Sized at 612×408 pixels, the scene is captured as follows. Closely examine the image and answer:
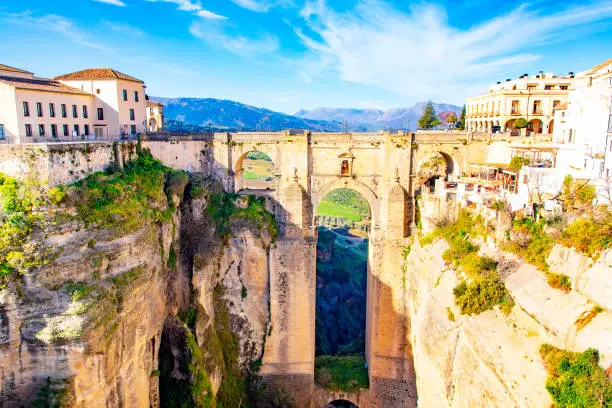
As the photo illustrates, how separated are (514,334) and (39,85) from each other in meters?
20.9

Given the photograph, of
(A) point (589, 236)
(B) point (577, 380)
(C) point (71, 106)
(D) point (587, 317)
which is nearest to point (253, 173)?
(C) point (71, 106)

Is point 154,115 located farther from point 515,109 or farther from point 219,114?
point 219,114

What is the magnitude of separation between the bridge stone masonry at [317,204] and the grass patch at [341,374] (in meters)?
0.63

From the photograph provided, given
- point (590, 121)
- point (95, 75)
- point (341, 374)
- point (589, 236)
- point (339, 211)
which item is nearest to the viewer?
point (589, 236)

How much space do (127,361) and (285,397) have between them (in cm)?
1082

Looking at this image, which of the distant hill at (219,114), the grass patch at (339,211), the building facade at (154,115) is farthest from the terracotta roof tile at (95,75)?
the distant hill at (219,114)

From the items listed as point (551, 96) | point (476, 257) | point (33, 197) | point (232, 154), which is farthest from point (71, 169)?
point (551, 96)

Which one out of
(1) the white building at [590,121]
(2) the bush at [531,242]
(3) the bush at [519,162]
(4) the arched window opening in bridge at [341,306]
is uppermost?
(1) the white building at [590,121]

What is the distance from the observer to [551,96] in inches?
1009

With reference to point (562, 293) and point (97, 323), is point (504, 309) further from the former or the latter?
point (97, 323)

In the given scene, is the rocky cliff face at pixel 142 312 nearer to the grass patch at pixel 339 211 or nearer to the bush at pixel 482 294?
the bush at pixel 482 294

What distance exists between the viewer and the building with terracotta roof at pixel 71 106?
17.5m

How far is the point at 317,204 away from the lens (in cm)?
2336

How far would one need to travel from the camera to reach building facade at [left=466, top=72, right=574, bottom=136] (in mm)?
25516
